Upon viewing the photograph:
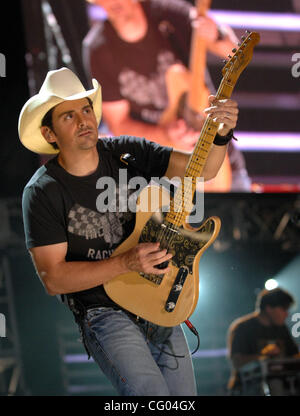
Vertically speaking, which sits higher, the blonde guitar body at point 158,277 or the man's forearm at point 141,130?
the man's forearm at point 141,130

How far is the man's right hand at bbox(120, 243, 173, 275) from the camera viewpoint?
7.84 ft

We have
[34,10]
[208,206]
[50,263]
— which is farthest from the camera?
[208,206]

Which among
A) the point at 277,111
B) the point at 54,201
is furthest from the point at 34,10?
the point at 54,201

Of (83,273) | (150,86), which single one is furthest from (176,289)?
(150,86)

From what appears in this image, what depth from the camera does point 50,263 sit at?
8.11 feet

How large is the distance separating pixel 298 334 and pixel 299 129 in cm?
193

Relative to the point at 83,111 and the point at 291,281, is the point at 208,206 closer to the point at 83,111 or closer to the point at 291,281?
the point at 291,281

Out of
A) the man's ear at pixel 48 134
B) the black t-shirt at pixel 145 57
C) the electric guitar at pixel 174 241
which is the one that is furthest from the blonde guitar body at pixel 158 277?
the black t-shirt at pixel 145 57

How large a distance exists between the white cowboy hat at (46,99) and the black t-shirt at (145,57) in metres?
2.37

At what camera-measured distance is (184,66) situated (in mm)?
5215

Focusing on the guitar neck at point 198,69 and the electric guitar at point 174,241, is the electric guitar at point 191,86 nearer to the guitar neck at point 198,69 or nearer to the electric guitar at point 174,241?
the guitar neck at point 198,69

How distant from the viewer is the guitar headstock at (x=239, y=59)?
2559 millimetres

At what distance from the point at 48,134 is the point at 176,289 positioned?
98 cm

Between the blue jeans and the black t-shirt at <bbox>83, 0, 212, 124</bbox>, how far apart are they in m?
2.91
